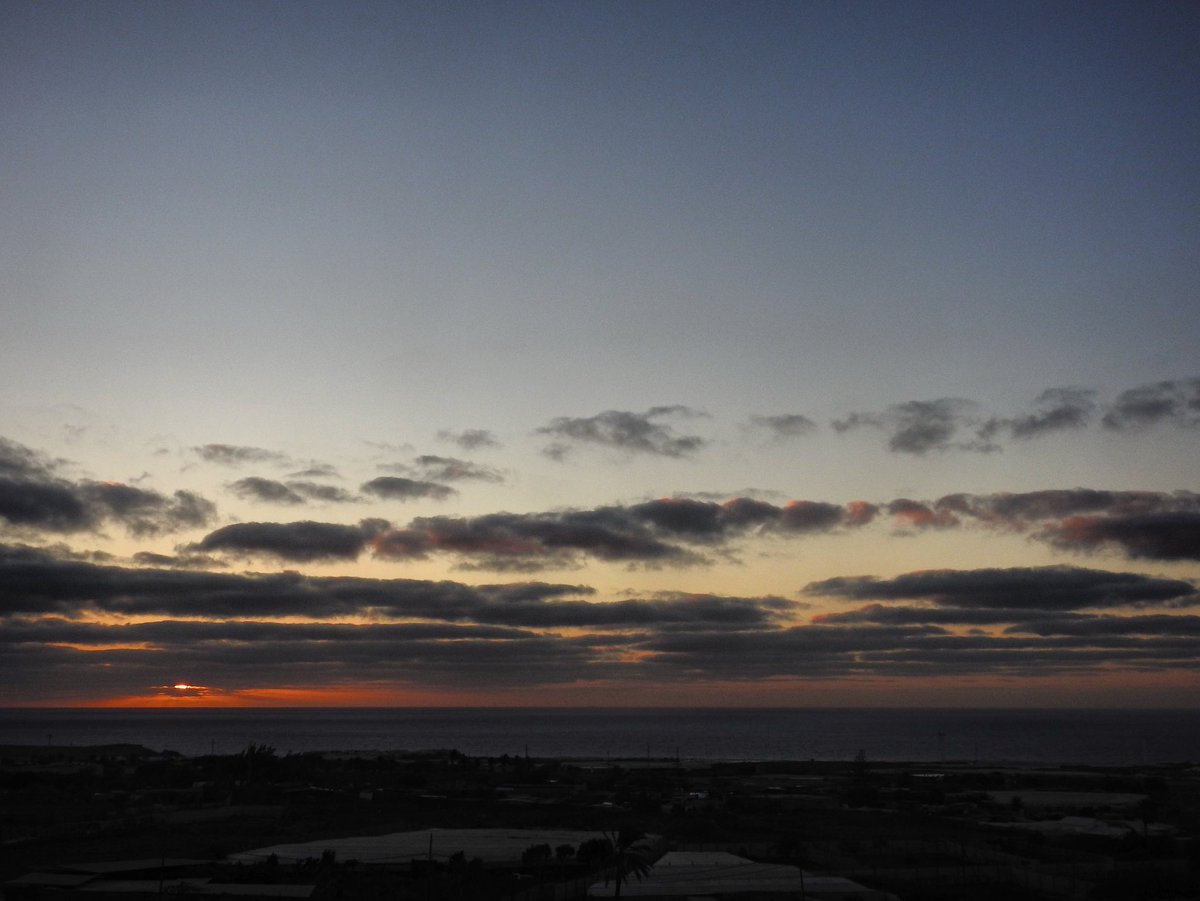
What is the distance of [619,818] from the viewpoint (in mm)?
62875

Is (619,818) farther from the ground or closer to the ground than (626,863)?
closer to the ground

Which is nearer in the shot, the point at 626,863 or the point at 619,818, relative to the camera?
the point at 626,863

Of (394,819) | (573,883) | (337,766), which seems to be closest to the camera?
(573,883)

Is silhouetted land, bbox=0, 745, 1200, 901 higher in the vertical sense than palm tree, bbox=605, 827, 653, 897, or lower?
lower

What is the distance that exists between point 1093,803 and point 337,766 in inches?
2545

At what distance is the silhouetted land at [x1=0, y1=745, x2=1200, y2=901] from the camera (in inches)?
1594

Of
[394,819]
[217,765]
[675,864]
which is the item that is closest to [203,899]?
[675,864]

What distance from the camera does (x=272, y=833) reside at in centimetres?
5562

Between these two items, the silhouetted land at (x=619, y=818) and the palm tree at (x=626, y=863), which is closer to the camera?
the palm tree at (x=626, y=863)

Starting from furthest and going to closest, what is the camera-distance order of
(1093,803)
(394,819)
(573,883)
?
(1093,803), (394,819), (573,883)

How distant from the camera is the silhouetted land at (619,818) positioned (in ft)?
133

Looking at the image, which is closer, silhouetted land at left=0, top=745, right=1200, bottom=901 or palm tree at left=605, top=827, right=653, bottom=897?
palm tree at left=605, top=827, right=653, bottom=897

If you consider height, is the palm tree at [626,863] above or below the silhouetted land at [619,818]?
above

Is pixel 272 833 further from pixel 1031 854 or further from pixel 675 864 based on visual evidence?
pixel 1031 854
